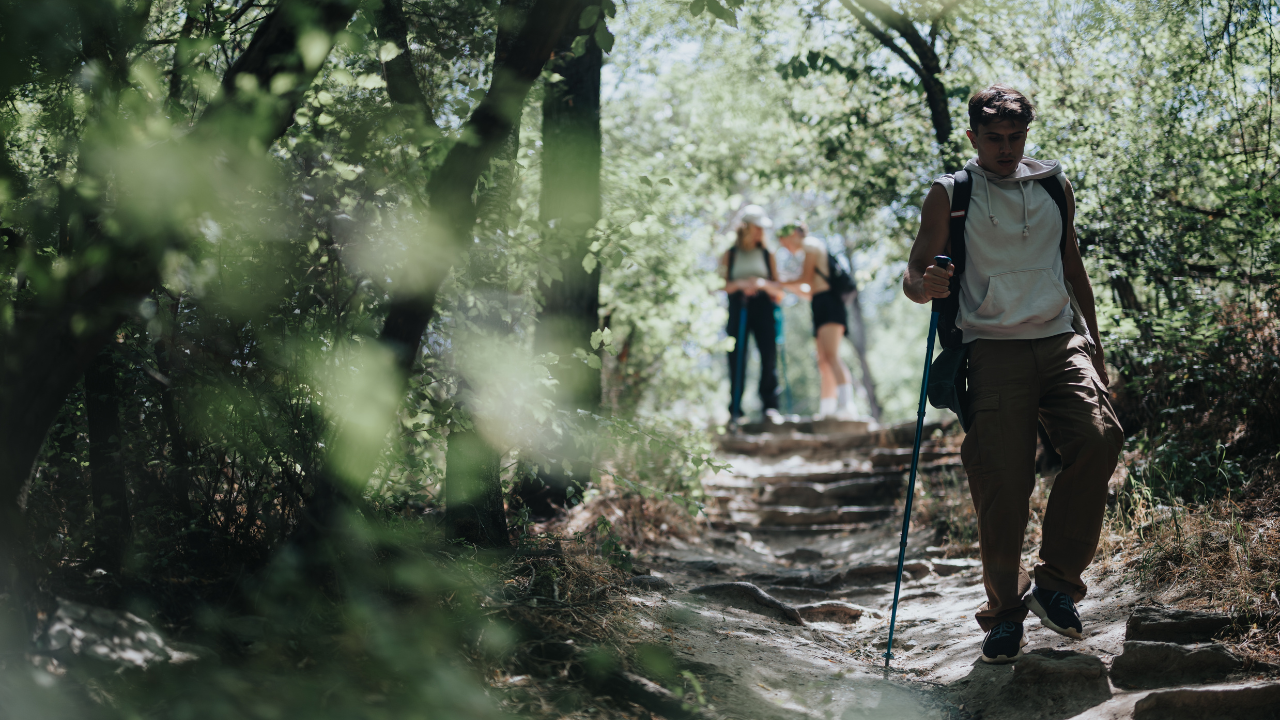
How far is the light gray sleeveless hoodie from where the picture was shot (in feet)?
10.6

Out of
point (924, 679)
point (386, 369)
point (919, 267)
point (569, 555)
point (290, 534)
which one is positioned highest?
point (919, 267)

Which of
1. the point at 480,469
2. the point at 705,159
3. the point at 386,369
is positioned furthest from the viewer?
the point at 705,159

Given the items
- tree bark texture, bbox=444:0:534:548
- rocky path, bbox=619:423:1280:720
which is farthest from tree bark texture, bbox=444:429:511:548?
rocky path, bbox=619:423:1280:720

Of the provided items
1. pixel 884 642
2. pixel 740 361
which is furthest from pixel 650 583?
pixel 740 361

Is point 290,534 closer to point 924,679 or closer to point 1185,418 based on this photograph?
point 924,679

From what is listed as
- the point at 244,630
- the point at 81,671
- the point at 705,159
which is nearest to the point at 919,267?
the point at 244,630

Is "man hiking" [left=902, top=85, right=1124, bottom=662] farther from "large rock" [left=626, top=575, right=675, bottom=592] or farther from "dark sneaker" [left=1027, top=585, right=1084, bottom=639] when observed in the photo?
"large rock" [left=626, top=575, right=675, bottom=592]

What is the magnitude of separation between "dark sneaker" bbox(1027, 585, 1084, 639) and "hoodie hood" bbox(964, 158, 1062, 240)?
1.37 metres

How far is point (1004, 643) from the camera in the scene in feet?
10.4

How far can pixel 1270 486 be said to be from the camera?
4.04 m

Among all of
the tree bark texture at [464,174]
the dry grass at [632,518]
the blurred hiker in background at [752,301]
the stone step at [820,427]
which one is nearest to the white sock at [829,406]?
the stone step at [820,427]

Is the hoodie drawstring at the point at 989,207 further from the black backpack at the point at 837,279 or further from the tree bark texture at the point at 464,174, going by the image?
the black backpack at the point at 837,279

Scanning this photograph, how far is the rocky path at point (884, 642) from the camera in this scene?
275 centimetres

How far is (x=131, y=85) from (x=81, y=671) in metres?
1.70
